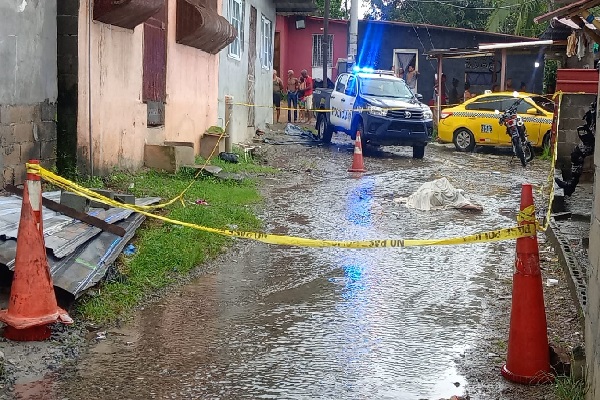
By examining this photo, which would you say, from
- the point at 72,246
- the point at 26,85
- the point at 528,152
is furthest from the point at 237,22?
the point at 72,246

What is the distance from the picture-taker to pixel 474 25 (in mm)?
43312

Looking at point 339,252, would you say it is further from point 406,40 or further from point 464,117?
point 406,40

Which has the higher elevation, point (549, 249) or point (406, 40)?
point (406, 40)

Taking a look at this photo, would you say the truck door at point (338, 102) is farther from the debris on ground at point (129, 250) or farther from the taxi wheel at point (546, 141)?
the debris on ground at point (129, 250)

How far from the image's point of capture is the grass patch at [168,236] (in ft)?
20.2

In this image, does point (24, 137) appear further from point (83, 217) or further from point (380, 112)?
point (380, 112)

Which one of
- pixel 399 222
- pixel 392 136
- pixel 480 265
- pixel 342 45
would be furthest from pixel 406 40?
pixel 480 265

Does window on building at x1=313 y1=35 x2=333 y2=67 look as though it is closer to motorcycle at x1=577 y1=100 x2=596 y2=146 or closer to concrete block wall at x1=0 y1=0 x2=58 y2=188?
motorcycle at x1=577 y1=100 x2=596 y2=146

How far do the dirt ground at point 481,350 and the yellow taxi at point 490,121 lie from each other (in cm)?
1378

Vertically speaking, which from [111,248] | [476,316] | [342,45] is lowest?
[476,316]

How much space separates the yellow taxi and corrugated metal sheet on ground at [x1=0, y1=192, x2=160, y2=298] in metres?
15.2

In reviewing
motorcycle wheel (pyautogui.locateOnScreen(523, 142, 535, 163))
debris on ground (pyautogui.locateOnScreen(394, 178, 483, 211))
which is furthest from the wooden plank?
motorcycle wheel (pyautogui.locateOnScreen(523, 142, 535, 163))

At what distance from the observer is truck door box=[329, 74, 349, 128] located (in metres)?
20.7

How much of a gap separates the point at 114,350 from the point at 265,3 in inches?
800
